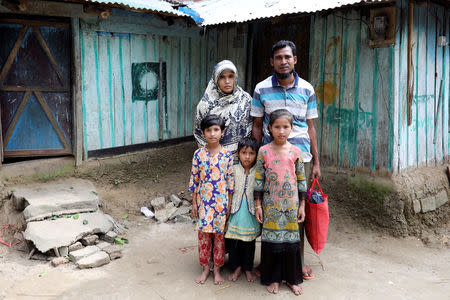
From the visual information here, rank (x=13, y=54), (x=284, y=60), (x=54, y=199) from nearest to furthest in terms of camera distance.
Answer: (x=284, y=60) < (x=54, y=199) < (x=13, y=54)

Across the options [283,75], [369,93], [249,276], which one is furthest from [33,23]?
[369,93]

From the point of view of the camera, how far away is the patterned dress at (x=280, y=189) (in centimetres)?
353

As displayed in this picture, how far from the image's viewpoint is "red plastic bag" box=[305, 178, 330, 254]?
3719mm

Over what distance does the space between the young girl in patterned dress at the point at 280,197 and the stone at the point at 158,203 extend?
8.42ft

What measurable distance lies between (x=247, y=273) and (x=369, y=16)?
338 centimetres

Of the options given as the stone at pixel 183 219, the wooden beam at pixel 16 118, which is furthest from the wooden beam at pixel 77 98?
the stone at pixel 183 219

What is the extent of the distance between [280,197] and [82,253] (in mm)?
2192

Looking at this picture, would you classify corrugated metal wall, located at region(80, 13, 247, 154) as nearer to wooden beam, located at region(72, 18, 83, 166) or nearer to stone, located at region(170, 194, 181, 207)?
wooden beam, located at region(72, 18, 83, 166)

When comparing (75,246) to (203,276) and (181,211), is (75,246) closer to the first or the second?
(203,276)

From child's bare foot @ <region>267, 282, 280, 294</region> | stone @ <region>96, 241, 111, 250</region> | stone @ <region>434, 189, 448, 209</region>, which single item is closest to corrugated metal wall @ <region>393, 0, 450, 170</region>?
stone @ <region>434, 189, 448, 209</region>

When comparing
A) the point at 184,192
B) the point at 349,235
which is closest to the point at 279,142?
the point at 349,235

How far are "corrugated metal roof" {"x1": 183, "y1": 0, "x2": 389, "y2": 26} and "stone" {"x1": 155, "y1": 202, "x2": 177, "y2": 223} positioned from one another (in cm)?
277

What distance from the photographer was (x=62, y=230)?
4680mm

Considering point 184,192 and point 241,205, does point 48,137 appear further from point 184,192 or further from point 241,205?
point 241,205
